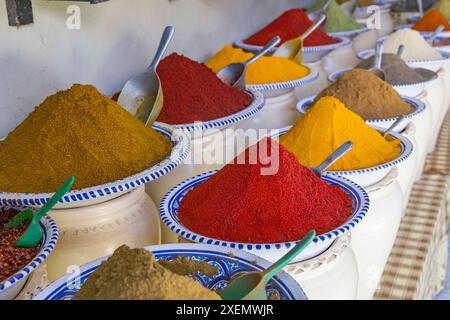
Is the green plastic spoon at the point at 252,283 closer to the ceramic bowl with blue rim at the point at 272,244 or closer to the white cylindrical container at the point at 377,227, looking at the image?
the ceramic bowl with blue rim at the point at 272,244

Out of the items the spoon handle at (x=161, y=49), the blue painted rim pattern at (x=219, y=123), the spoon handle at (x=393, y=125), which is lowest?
the spoon handle at (x=393, y=125)

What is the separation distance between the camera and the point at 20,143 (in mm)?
556

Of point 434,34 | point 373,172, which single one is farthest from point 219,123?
point 434,34

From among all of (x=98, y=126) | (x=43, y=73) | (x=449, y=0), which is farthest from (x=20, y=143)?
(x=449, y=0)

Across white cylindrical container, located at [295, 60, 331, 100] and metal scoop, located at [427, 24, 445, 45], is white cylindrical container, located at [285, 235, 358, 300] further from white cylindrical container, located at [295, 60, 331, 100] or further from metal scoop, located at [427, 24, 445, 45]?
metal scoop, located at [427, 24, 445, 45]

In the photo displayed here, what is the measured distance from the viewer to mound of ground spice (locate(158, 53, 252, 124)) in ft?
2.41

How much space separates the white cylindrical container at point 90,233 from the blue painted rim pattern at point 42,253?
0.08 metres

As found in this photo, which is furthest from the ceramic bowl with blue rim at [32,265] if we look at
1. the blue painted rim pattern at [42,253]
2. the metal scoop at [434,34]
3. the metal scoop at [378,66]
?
the metal scoop at [434,34]

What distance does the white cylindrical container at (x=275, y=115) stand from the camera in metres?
0.93

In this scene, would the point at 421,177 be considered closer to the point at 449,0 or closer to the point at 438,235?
the point at 438,235

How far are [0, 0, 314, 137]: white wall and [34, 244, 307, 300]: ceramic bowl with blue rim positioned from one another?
0.34 m

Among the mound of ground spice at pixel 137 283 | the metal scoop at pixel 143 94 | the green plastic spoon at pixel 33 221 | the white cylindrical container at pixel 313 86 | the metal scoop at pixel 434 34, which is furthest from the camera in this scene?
the metal scoop at pixel 434 34

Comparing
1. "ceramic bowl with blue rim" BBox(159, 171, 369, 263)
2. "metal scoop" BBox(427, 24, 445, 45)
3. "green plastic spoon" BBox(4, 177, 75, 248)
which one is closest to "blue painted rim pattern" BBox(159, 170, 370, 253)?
"ceramic bowl with blue rim" BBox(159, 171, 369, 263)

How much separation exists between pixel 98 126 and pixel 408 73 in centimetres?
74
